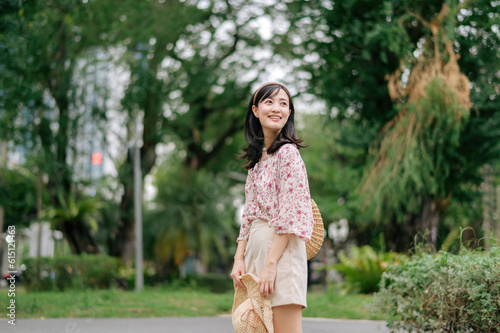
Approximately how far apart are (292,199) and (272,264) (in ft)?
1.13

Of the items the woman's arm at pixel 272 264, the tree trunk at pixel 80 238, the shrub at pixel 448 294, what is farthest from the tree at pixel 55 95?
the woman's arm at pixel 272 264

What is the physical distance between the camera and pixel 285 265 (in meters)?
2.81

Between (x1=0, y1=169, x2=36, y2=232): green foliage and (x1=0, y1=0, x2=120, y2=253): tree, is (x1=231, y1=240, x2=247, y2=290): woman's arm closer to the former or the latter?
(x1=0, y1=0, x2=120, y2=253): tree

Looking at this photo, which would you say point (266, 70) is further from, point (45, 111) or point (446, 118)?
point (446, 118)

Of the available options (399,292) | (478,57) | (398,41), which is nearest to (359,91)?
(398,41)

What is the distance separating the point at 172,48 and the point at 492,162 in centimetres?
1033

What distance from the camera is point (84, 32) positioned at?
15961 millimetres

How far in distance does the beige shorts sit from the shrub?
7.87ft

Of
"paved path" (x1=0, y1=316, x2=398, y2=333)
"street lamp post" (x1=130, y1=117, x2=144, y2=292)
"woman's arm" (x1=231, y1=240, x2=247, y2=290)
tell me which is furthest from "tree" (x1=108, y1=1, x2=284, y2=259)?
"woman's arm" (x1=231, y1=240, x2=247, y2=290)

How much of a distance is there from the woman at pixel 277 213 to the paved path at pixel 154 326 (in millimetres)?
4003

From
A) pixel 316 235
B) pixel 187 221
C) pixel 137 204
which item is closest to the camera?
pixel 316 235

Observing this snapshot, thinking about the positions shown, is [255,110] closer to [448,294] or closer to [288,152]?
[288,152]

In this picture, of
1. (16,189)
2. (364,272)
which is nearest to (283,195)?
(364,272)

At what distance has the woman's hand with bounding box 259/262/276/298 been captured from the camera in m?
2.78
